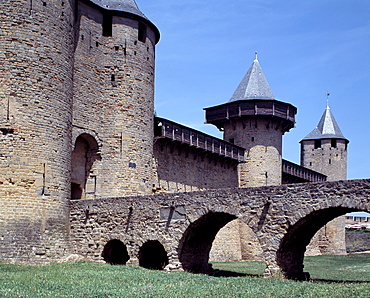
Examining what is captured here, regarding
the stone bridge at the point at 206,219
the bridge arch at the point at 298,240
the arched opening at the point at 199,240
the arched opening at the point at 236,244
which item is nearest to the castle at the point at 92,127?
the stone bridge at the point at 206,219

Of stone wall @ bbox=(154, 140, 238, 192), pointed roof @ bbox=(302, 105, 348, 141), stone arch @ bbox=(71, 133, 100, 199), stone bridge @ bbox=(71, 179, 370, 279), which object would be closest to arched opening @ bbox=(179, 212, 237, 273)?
stone bridge @ bbox=(71, 179, 370, 279)

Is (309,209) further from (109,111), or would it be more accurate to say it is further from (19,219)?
(109,111)

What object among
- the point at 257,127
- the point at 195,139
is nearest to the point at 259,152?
the point at 257,127

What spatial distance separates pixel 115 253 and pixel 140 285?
6.64 m

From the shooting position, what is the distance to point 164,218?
16.6 m

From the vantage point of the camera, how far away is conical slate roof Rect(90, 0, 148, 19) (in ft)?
72.4

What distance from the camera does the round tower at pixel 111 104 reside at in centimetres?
2072

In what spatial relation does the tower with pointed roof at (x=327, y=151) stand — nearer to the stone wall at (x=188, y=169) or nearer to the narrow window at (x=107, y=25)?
the stone wall at (x=188, y=169)

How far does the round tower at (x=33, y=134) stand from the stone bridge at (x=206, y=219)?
147 cm

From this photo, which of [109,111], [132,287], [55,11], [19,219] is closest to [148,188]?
[109,111]

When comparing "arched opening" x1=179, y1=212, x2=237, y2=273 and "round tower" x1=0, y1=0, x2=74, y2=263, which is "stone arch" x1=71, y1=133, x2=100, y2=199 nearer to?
"round tower" x1=0, y1=0, x2=74, y2=263

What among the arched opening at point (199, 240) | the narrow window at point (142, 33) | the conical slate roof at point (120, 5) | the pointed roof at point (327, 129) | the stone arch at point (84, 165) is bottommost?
the arched opening at point (199, 240)

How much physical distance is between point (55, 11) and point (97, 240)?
809 cm

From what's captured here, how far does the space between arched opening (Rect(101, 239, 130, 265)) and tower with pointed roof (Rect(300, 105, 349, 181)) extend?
2551 centimetres
